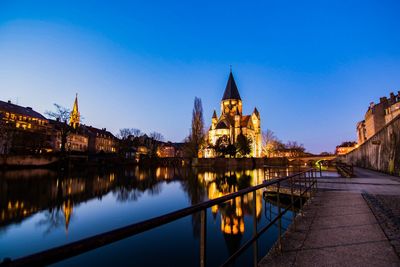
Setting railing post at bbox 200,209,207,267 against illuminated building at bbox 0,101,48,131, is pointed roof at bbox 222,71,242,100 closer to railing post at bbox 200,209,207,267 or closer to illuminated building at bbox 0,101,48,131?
illuminated building at bbox 0,101,48,131

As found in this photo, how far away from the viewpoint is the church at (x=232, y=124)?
84.1 metres

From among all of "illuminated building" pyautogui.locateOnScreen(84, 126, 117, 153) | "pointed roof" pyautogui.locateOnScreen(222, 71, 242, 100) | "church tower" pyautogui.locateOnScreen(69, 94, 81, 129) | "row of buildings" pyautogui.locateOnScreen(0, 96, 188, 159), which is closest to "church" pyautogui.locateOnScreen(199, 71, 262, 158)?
"pointed roof" pyautogui.locateOnScreen(222, 71, 242, 100)

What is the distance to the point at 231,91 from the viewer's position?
9250 centimetres

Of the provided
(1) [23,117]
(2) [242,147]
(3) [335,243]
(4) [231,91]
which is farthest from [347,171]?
(1) [23,117]

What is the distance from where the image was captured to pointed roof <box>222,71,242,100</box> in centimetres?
9181

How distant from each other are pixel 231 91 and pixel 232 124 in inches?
544

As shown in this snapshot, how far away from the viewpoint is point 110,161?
6203cm

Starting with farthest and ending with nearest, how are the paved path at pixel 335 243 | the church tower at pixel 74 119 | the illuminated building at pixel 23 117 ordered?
the illuminated building at pixel 23 117 → the church tower at pixel 74 119 → the paved path at pixel 335 243

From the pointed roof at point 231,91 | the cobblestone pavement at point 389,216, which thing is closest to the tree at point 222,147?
the pointed roof at point 231,91

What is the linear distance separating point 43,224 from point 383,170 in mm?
27366

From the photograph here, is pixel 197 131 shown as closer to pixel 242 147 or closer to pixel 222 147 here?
pixel 222 147

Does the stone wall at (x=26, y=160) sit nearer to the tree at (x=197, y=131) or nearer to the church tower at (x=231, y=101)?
the tree at (x=197, y=131)

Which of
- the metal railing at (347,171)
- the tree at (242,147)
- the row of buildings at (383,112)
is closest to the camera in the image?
the metal railing at (347,171)

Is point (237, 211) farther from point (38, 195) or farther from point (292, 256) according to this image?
point (38, 195)
